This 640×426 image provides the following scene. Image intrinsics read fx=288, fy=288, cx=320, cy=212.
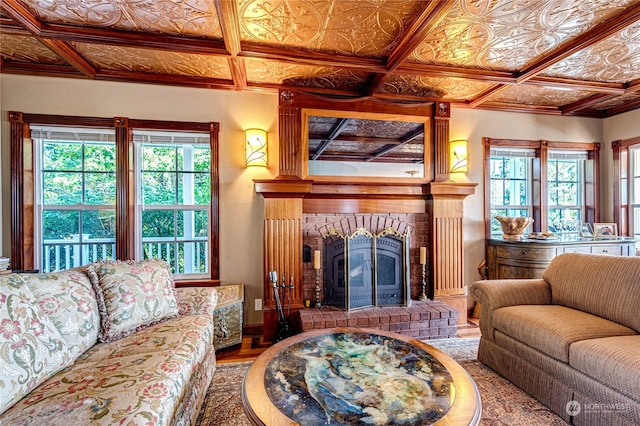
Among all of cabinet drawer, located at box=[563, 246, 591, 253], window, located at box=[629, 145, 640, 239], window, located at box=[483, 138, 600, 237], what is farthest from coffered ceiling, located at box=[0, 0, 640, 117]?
cabinet drawer, located at box=[563, 246, 591, 253]

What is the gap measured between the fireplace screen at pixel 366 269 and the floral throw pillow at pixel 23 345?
2092 mm

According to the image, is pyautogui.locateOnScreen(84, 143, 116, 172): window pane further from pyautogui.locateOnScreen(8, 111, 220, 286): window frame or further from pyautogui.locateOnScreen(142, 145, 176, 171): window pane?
pyautogui.locateOnScreen(142, 145, 176, 171): window pane

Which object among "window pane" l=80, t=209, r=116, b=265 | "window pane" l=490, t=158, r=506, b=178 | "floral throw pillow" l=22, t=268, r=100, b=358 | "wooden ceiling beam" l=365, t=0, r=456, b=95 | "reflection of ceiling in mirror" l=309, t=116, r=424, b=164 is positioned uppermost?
"wooden ceiling beam" l=365, t=0, r=456, b=95

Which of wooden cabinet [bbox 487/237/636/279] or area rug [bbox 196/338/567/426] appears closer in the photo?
area rug [bbox 196/338/567/426]

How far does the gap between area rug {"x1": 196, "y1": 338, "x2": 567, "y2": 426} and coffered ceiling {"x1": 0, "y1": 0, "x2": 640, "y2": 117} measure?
7.89ft

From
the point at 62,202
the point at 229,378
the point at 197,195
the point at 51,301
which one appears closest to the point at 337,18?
the point at 197,195

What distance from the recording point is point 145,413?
108 centimetres

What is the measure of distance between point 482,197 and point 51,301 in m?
4.10

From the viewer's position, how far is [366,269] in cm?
299

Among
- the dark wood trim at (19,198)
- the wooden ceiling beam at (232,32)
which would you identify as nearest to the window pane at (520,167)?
the wooden ceiling beam at (232,32)

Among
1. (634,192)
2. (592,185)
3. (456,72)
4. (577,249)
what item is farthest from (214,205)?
(634,192)

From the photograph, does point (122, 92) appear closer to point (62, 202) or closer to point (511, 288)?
point (62, 202)

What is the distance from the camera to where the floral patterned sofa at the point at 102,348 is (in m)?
1.10

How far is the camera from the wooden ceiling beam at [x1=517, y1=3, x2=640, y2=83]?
1.95m
